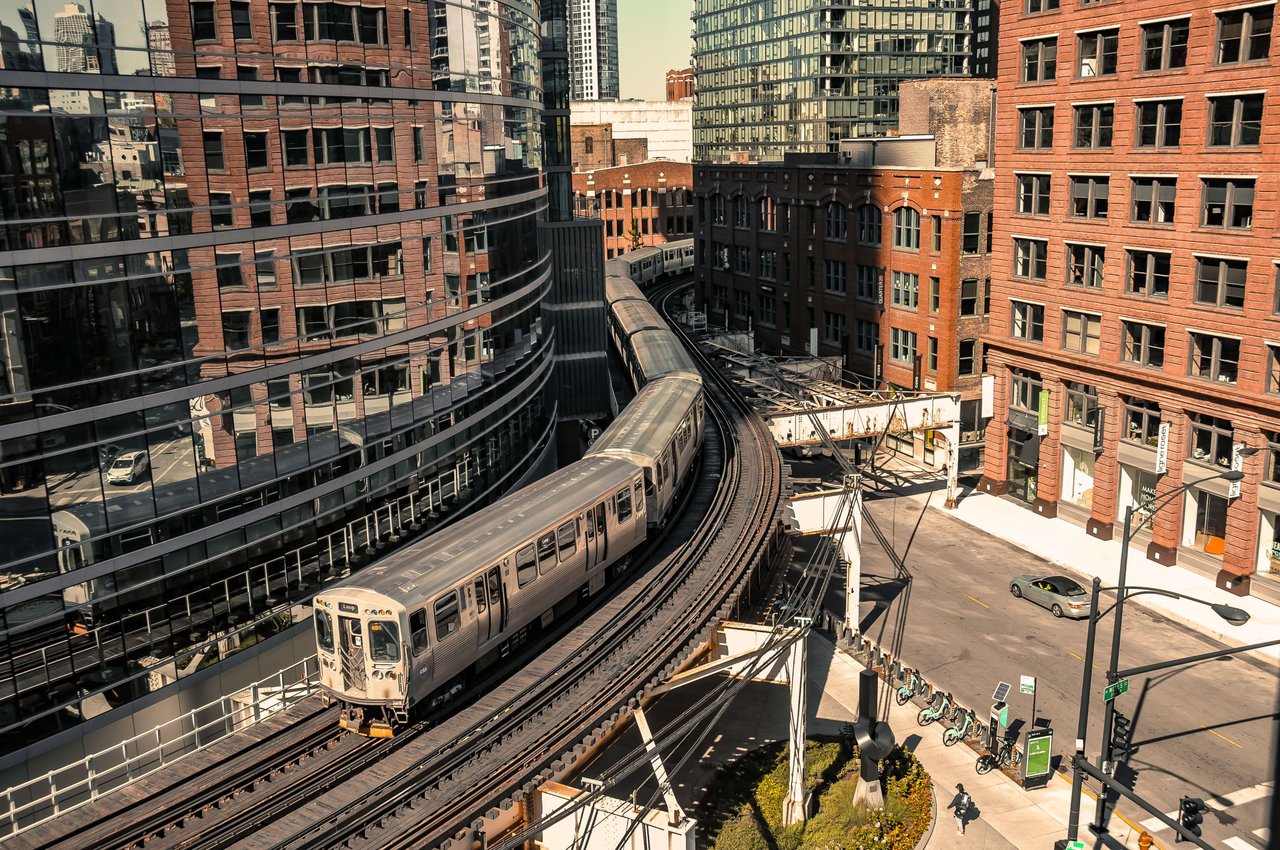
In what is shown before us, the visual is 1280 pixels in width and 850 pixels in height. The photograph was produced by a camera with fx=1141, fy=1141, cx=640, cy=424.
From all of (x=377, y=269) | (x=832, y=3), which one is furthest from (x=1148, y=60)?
(x=832, y=3)

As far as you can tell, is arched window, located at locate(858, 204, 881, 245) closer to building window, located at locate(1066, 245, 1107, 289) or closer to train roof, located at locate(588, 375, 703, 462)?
building window, located at locate(1066, 245, 1107, 289)

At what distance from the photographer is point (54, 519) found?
25281mm

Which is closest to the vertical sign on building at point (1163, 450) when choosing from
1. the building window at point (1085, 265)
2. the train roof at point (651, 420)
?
the building window at point (1085, 265)

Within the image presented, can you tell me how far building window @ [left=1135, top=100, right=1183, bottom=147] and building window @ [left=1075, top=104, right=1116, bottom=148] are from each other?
1.42 metres

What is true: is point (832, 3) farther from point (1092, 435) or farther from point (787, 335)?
point (1092, 435)

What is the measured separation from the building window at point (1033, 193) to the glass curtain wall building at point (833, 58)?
60886 mm

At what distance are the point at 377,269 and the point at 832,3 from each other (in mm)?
91933

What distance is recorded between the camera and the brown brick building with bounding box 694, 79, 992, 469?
61531 mm

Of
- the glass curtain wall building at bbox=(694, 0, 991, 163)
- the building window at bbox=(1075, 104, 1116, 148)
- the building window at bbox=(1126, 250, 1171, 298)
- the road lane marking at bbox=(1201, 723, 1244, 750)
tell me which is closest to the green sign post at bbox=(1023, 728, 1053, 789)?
the road lane marking at bbox=(1201, 723, 1244, 750)

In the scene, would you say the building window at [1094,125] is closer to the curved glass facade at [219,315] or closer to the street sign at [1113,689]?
the curved glass facade at [219,315]

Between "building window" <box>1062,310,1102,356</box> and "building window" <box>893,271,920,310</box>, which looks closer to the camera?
"building window" <box>1062,310,1102,356</box>

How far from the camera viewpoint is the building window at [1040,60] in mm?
49969

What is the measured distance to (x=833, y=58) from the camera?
4638 inches

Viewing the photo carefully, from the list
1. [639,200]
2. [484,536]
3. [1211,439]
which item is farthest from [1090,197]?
[639,200]
